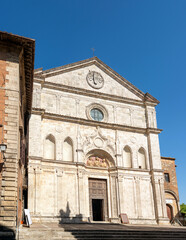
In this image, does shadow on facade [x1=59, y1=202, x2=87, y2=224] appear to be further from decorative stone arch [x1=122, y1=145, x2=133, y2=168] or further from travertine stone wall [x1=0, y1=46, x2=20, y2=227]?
travertine stone wall [x1=0, y1=46, x2=20, y2=227]

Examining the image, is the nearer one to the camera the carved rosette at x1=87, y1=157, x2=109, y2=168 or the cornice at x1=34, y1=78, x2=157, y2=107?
the cornice at x1=34, y1=78, x2=157, y2=107

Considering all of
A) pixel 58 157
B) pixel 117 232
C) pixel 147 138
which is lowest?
pixel 117 232

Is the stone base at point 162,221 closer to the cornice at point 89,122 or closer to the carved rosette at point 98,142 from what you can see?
→ the carved rosette at point 98,142

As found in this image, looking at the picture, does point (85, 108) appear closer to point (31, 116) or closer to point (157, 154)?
point (31, 116)

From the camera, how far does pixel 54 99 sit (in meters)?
26.3

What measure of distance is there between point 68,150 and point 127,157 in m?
5.60

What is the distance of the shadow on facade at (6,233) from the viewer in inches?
478

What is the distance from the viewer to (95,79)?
29.0 metres

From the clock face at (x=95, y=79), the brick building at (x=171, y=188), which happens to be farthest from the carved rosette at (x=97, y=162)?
the brick building at (x=171, y=188)

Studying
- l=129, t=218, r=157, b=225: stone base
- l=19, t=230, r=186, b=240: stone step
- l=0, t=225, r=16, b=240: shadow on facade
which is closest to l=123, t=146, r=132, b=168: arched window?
l=129, t=218, r=157, b=225: stone base

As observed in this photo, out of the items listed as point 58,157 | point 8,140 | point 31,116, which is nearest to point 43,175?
point 58,157

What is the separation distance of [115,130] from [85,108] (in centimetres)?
331

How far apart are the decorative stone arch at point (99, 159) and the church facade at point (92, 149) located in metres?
0.08

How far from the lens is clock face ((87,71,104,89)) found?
28.7 metres
